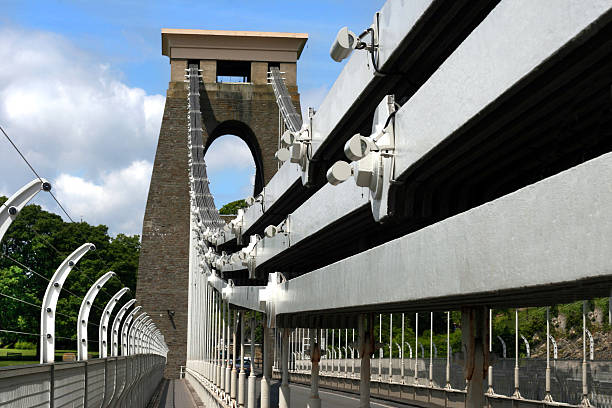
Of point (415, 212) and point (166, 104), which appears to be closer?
point (415, 212)

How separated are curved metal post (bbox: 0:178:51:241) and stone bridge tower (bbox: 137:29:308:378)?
2060 inches

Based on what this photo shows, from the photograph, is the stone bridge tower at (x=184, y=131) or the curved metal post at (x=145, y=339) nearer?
the curved metal post at (x=145, y=339)

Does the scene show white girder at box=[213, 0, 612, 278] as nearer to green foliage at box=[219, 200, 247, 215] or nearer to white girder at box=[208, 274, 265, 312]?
white girder at box=[208, 274, 265, 312]

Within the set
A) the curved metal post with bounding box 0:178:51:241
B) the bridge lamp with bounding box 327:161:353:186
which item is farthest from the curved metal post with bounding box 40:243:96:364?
the bridge lamp with bounding box 327:161:353:186

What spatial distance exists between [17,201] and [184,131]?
181 feet

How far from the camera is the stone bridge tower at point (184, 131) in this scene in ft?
196

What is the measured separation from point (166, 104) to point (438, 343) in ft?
99.6

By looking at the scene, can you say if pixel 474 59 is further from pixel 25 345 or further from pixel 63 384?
pixel 25 345

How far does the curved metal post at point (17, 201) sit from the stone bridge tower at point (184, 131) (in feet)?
172

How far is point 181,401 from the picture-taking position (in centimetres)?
3303

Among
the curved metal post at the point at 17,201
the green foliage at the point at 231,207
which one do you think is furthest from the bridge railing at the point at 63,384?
the green foliage at the point at 231,207

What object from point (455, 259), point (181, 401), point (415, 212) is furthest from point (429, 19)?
point (181, 401)

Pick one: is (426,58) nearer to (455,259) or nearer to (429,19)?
(429,19)

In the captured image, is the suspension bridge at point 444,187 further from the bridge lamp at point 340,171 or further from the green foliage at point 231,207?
the green foliage at point 231,207
